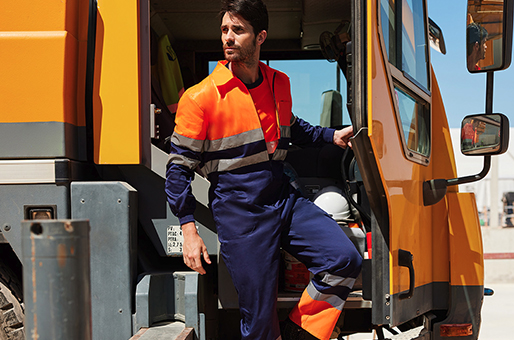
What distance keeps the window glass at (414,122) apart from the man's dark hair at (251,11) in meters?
0.73

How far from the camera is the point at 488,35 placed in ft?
7.14

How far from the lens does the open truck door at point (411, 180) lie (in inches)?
83.0

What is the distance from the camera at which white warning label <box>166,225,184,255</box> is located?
2426 mm

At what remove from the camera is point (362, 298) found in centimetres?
241

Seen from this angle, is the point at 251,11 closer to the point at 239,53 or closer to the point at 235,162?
the point at 239,53

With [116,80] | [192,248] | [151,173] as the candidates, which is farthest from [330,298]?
[116,80]

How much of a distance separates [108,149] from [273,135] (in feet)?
2.60

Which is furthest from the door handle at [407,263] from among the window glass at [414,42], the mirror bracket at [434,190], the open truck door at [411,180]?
the window glass at [414,42]

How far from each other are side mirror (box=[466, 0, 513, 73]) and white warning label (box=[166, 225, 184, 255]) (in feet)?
5.20

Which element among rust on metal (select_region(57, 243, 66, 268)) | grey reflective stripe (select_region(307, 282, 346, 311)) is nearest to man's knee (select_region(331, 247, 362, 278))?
grey reflective stripe (select_region(307, 282, 346, 311))

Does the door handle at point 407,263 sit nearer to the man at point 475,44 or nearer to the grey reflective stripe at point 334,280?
the grey reflective stripe at point 334,280

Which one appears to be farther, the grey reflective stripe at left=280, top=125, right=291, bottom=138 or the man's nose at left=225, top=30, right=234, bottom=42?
the grey reflective stripe at left=280, top=125, right=291, bottom=138

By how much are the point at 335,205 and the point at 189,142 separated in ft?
3.71

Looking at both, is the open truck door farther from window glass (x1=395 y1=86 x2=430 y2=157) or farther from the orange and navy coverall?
the orange and navy coverall
